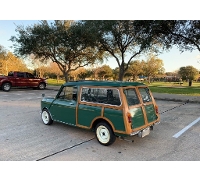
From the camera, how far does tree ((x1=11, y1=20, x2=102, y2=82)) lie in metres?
18.0

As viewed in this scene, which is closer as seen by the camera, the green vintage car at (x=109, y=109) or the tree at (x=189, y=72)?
the green vintage car at (x=109, y=109)

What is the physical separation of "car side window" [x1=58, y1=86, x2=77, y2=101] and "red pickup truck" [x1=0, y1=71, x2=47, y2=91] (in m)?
12.9

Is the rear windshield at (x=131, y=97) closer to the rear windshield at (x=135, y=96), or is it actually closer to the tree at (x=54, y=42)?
the rear windshield at (x=135, y=96)

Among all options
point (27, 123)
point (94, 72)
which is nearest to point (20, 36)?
point (27, 123)

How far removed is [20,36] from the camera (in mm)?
18984

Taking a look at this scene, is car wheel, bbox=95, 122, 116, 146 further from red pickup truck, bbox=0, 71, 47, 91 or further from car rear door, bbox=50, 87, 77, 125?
red pickup truck, bbox=0, 71, 47, 91

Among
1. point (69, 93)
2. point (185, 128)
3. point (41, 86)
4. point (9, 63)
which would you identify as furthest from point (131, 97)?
point (9, 63)

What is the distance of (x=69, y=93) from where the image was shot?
16.9 feet

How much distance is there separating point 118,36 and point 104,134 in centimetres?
1268

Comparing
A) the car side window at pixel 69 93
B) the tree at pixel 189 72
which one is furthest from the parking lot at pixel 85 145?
the tree at pixel 189 72

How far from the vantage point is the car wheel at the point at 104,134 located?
407 centimetres
